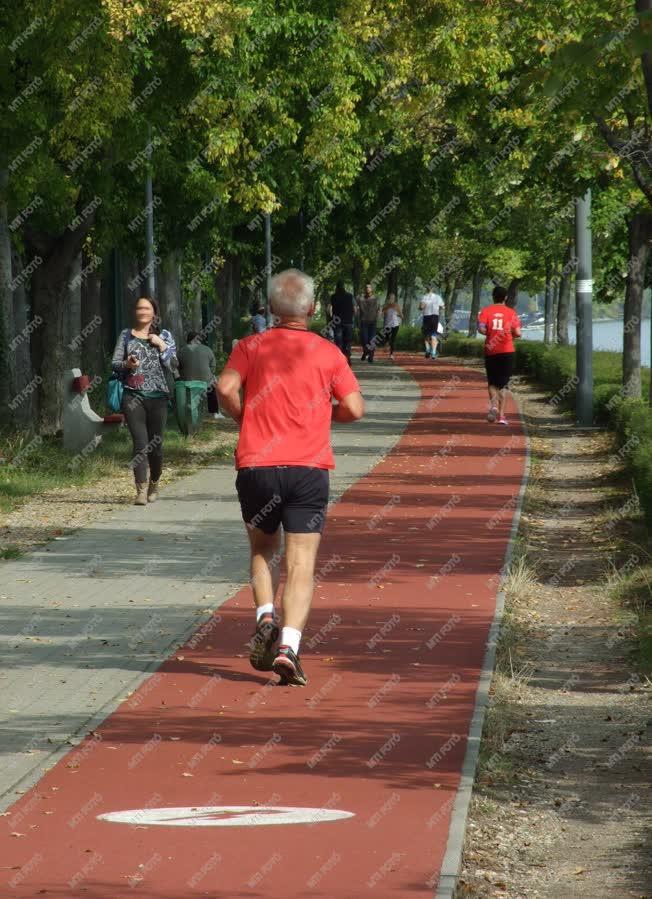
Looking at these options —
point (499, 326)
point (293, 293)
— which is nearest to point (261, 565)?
point (293, 293)

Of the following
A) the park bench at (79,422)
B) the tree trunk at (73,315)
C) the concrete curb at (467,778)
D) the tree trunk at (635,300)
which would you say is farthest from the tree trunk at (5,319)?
the concrete curb at (467,778)

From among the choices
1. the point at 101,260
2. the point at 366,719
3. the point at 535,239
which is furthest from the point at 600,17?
the point at 535,239

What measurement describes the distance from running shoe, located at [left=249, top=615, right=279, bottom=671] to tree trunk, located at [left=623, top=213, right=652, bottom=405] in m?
17.2

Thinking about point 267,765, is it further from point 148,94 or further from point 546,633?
point 148,94

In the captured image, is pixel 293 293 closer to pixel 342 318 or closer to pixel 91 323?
pixel 91 323

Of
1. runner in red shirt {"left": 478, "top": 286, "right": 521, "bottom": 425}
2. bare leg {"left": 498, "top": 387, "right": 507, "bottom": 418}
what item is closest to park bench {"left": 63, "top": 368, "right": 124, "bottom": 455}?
runner in red shirt {"left": 478, "top": 286, "right": 521, "bottom": 425}

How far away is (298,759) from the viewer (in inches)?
272

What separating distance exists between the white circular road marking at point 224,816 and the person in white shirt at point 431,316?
133ft

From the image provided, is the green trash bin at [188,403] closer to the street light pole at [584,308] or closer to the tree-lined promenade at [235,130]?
the tree-lined promenade at [235,130]

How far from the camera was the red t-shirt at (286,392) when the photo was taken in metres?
8.13

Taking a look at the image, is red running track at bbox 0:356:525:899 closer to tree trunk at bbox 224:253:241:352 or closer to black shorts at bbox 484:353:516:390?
black shorts at bbox 484:353:516:390

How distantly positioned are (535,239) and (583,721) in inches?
1666

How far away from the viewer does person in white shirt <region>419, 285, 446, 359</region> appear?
4650 centimetres

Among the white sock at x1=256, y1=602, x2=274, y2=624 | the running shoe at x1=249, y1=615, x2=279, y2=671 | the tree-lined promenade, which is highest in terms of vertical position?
the tree-lined promenade
